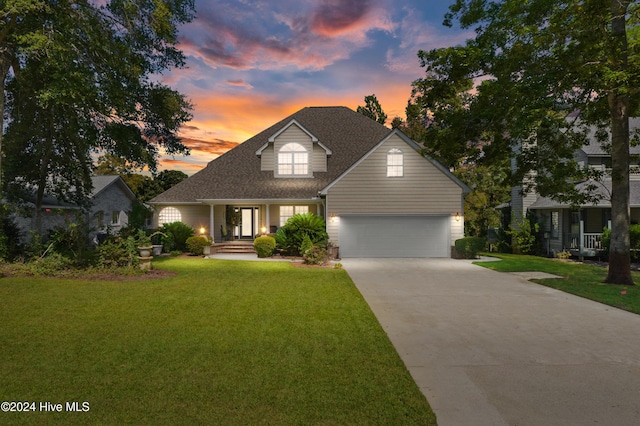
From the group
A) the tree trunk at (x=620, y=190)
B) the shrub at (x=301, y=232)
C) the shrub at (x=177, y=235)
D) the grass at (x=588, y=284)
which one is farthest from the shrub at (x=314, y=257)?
the tree trunk at (x=620, y=190)

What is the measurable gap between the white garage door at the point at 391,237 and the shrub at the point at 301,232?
166cm

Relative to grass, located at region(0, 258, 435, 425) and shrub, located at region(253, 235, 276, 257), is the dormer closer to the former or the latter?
shrub, located at region(253, 235, 276, 257)

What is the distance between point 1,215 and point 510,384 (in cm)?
1816

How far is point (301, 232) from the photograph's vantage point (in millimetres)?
19156

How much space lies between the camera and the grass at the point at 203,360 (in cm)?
376

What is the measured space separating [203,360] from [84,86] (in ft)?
36.2

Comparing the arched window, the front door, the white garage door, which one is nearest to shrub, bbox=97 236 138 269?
the arched window

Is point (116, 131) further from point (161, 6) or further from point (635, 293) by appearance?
point (635, 293)

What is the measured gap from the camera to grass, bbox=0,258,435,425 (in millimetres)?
3764

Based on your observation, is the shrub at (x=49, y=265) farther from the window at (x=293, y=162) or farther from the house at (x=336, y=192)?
the window at (x=293, y=162)

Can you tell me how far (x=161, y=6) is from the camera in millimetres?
13062

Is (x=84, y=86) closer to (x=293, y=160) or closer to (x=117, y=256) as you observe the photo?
(x=117, y=256)

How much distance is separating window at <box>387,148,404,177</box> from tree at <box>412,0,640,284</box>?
3.29m

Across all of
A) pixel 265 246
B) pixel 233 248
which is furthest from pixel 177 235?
pixel 265 246
